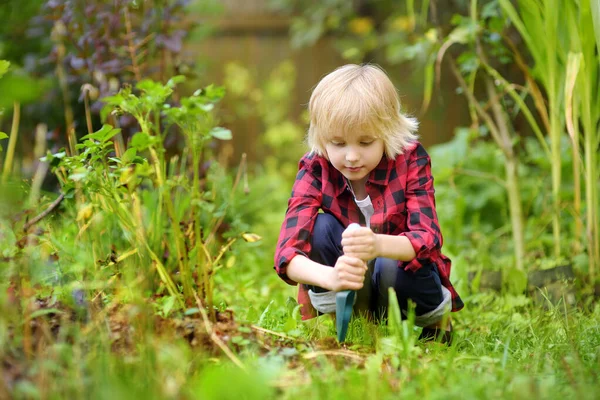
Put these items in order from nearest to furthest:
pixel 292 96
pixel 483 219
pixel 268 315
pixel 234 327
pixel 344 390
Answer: pixel 344 390 → pixel 234 327 → pixel 268 315 → pixel 483 219 → pixel 292 96

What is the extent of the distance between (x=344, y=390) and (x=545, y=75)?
179 centimetres

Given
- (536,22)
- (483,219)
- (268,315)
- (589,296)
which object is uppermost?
(536,22)

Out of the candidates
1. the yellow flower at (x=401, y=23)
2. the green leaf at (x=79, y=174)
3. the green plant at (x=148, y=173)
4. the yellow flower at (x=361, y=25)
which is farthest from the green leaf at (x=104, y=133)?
the yellow flower at (x=361, y=25)

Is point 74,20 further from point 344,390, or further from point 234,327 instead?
point 344,390

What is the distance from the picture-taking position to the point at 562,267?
8.46 ft

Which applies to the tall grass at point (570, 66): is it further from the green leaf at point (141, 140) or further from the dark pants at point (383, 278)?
the green leaf at point (141, 140)

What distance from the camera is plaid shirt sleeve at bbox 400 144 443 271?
6.17ft

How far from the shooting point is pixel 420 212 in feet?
6.42

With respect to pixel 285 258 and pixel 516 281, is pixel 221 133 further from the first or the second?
pixel 516 281

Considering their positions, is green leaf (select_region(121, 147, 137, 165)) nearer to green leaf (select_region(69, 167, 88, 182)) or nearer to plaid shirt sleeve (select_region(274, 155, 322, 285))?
green leaf (select_region(69, 167, 88, 182))

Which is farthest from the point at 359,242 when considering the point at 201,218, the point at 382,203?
the point at 201,218

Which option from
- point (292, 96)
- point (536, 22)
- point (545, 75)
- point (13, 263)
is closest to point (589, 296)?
point (545, 75)

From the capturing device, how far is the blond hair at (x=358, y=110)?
1.86m

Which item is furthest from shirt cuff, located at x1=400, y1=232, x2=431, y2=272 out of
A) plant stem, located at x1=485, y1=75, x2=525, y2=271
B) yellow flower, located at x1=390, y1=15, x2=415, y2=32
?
yellow flower, located at x1=390, y1=15, x2=415, y2=32
